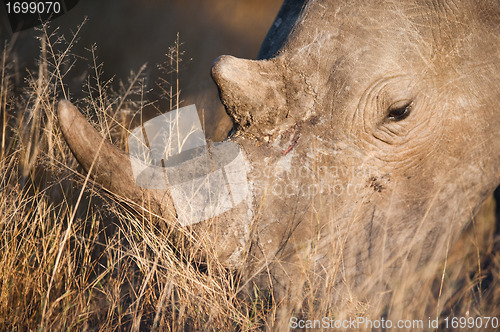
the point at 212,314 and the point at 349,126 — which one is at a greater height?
the point at 349,126

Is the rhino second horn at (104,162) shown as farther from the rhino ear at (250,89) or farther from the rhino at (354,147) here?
the rhino ear at (250,89)

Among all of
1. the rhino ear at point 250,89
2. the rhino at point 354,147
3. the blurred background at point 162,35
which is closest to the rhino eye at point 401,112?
the rhino at point 354,147

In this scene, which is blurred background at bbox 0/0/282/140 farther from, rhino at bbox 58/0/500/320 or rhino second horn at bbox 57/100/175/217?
rhino second horn at bbox 57/100/175/217

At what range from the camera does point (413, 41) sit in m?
2.84

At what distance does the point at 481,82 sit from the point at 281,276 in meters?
1.52

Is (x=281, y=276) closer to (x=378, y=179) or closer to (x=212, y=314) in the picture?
(x=212, y=314)

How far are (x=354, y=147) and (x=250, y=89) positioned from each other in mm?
602

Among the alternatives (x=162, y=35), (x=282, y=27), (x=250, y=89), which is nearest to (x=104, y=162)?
(x=250, y=89)

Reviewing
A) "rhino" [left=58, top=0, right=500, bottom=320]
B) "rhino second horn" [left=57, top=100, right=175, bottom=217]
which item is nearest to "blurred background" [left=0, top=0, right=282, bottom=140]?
"rhino" [left=58, top=0, right=500, bottom=320]

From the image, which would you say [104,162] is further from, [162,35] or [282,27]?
[162,35]

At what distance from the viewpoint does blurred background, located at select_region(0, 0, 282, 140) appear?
484 centimetres

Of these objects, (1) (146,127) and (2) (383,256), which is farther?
(1) (146,127)

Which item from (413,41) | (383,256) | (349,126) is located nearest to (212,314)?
(383,256)

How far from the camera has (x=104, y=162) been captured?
241 centimetres
